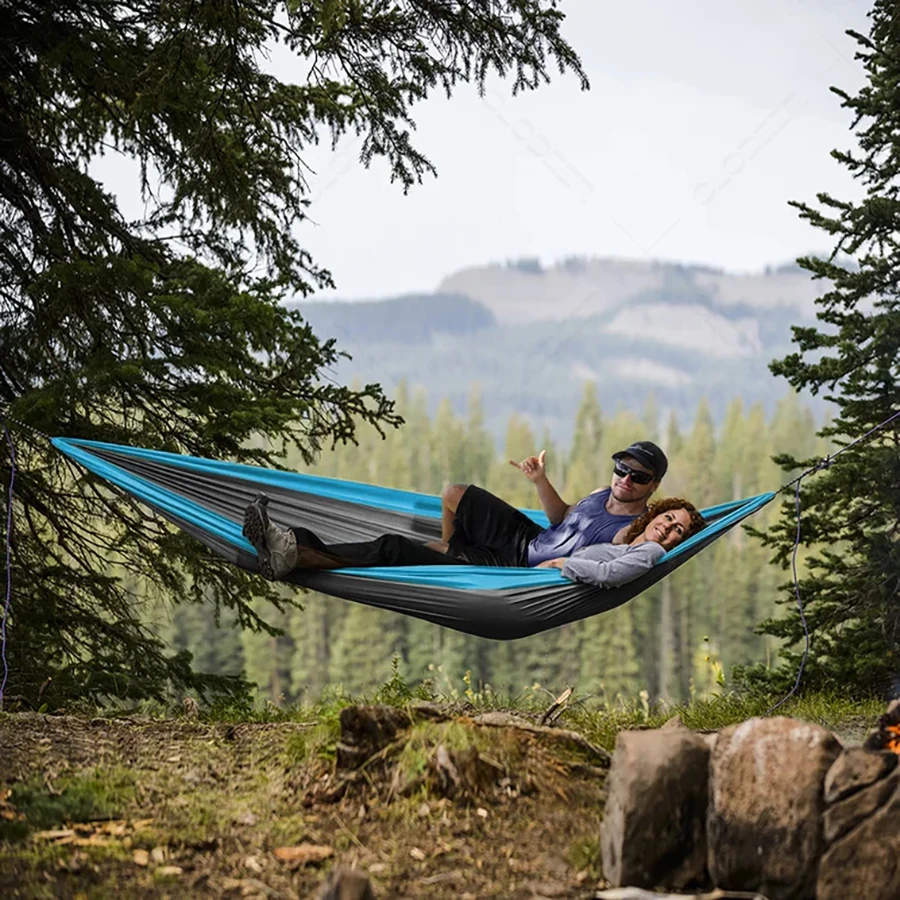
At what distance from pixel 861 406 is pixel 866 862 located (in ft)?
9.79

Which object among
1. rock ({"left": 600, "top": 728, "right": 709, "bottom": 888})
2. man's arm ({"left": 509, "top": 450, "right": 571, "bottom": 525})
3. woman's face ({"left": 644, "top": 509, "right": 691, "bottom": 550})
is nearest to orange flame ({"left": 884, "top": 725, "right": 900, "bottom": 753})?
rock ({"left": 600, "top": 728, "right": 709, "bottom": 888})

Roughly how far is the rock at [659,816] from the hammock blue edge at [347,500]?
1.14 m

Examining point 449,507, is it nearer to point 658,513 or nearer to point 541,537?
point 541,537

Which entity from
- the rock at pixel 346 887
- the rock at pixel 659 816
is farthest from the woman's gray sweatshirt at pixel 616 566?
the rock at pixel 346 887

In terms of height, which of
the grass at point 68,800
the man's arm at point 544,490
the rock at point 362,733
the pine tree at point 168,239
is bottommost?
the grass at point 68,800

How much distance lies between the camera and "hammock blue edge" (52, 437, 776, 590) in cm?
303

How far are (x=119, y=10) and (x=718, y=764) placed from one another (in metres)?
3.54

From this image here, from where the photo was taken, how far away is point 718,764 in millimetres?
1836

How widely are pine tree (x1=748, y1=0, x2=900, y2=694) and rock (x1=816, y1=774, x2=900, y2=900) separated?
2603 mm

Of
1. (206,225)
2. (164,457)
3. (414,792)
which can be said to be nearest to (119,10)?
(206,225)

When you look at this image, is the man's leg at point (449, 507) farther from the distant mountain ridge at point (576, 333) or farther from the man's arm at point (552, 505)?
the distant mountain ridge at point (576, 333)

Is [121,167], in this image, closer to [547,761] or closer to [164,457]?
[164,457]

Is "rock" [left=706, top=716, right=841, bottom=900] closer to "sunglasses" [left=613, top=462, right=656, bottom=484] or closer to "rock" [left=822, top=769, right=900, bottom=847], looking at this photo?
"rock" [left=822, top=769, right=900, bottom=847]

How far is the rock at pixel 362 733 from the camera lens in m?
2.21
